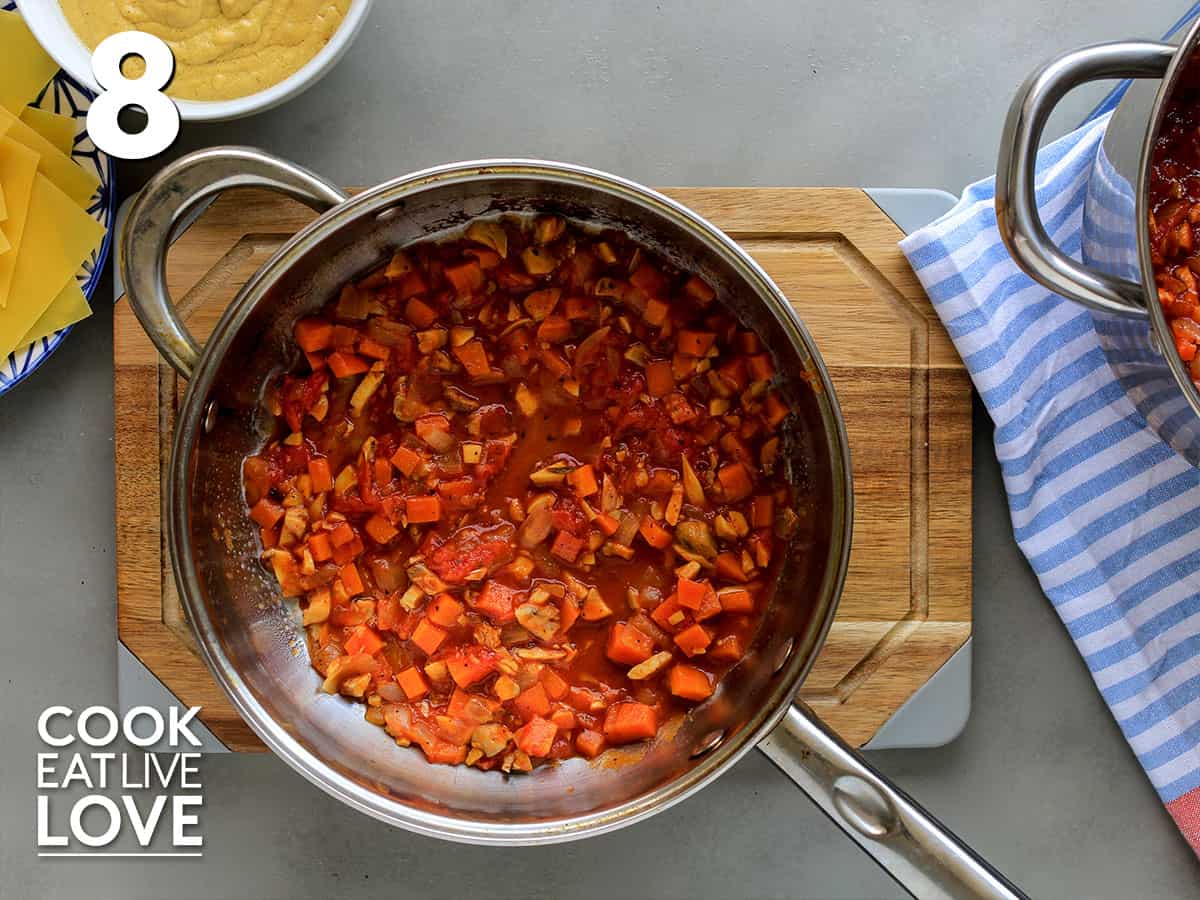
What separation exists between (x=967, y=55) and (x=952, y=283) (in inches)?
18.7

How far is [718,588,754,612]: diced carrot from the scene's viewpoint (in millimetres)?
1827

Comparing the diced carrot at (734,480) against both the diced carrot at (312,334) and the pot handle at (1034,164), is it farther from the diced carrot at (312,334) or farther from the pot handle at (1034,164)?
the diced carrot at (312,334)

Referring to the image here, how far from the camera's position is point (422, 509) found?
181cm

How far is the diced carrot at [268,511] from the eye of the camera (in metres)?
1.86

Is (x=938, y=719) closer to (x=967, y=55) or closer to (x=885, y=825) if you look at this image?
(x=885, y=825)

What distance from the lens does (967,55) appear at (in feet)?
6.64

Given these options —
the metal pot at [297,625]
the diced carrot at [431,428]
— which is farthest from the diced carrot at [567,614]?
the diced carrot at [431,428]

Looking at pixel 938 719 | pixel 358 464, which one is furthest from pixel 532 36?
pixel 938 719

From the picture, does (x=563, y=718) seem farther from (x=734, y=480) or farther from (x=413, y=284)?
(x=413, y=284)

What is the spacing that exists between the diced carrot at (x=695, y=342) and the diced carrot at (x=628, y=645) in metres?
0.47

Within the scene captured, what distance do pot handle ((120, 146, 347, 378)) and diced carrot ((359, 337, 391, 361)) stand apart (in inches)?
10.7

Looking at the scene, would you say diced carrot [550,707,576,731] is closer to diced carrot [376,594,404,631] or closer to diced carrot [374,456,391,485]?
diced carrot [376,594,404,631]

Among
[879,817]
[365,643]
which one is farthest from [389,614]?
[879,817]

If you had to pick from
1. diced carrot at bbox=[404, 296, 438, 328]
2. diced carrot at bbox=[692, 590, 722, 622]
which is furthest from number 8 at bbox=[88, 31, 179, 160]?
diced carrot at bbox=[692, 590, 722, 622]
